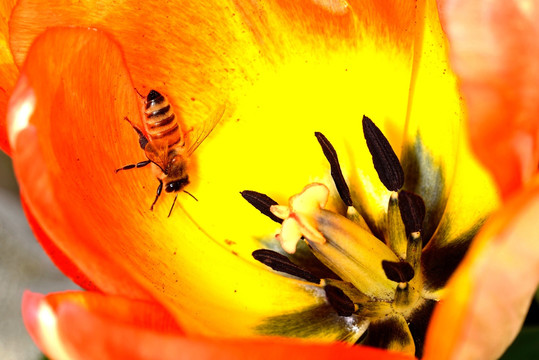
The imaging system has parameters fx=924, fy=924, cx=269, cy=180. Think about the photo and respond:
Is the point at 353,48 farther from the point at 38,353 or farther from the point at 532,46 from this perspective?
the point at 38,353

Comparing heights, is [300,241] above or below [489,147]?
below

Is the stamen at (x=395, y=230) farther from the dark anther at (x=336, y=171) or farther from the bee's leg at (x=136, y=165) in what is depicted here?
the bee's leg at (x=136, y=165)

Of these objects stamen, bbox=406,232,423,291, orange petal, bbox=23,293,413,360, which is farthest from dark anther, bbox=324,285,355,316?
orange petal, bbox=23,293,413,360

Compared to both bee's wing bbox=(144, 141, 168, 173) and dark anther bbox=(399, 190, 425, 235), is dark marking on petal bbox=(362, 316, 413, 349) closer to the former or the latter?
dark anther bbox=(399, 190, 425, 235)

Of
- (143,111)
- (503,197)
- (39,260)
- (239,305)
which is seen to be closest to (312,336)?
(239,305)

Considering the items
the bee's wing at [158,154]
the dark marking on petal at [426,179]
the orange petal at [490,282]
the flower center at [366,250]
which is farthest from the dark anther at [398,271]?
the orange petal at [490,282]

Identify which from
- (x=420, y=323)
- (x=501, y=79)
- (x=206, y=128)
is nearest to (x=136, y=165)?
(x=206, y=128)

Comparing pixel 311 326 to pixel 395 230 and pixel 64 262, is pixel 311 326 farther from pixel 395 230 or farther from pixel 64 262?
pixel 64 262
